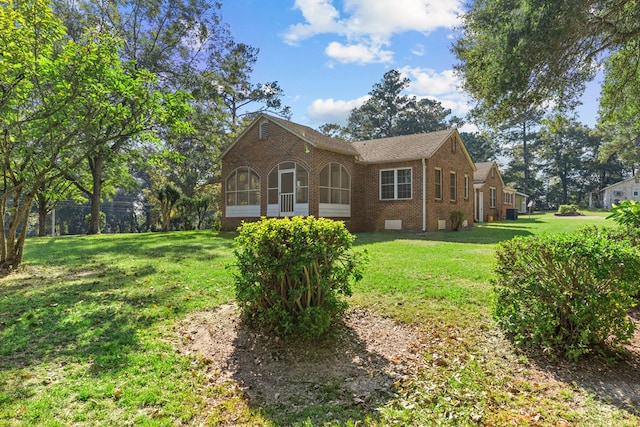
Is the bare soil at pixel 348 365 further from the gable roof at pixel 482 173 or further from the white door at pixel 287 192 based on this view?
the gable roof at pixel 482 173

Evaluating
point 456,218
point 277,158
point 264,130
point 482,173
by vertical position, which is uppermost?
point 264,130

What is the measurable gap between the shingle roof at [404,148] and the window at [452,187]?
2.16 m

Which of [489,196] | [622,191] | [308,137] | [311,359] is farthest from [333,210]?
[622,191]

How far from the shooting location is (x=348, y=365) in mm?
3689

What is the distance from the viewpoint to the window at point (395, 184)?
688 inches

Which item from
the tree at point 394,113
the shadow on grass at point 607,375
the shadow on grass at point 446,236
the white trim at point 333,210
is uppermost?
the tree at point 394,113

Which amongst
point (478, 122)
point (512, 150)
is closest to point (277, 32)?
point (478, 122)

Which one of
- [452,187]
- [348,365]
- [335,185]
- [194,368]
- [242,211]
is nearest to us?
[194,368]

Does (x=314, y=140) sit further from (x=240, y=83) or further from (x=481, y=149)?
Answer: (x=481, y=149)

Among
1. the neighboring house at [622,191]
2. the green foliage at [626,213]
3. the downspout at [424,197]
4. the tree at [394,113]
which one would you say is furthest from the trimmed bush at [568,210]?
the green foliage at [626,213]

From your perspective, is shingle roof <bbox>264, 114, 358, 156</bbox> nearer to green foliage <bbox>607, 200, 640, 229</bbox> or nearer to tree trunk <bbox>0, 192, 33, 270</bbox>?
tree trunk <bbox>0, 192, 33, 270</bbox>

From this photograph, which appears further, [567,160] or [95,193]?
[567,160]

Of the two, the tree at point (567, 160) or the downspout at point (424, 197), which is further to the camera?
the tree at point (567, 160)

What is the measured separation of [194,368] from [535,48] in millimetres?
8893
